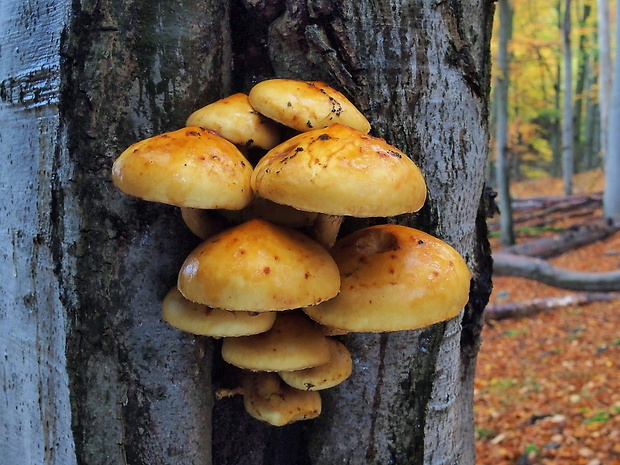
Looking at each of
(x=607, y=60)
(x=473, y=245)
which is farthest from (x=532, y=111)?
(x=473, y=245)

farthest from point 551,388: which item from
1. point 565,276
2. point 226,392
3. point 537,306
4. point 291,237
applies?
point 291,237

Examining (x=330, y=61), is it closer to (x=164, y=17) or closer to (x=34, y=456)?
(x=164, y=17)

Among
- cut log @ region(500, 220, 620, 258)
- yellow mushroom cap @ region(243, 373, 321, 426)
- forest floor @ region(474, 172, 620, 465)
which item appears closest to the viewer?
yellow mushroom cap @ region(243, 373, 321, 426)

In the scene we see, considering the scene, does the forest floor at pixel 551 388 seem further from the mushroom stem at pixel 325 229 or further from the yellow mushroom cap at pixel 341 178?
the yellow mushroom cap at pixel 341 178

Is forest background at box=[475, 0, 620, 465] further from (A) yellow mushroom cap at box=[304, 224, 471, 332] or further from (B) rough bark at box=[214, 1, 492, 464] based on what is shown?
(A) yellow mushroom cap at box=[304, 224, 471, 332]

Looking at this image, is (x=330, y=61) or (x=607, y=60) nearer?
(x=330, y=61)

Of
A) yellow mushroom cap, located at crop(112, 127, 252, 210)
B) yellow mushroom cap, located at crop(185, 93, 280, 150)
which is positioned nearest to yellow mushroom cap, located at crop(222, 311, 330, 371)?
yellow mushroom cap, located at crop(112, 127, 252, 210)

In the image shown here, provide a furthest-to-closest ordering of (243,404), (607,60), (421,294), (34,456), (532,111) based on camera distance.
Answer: (532,111)
(607,60)
(243,404)
(34,456)
(421,294)

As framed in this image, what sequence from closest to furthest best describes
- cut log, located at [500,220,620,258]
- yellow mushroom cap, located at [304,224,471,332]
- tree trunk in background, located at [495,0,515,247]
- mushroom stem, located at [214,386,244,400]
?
yellow mushroom cap, located at [304,224,471,332] < mushroom stem, located at [214,386,244,400] < tree trunk in background, located at [495,0,515,247] < cut log, located at [500,220,620,258]
